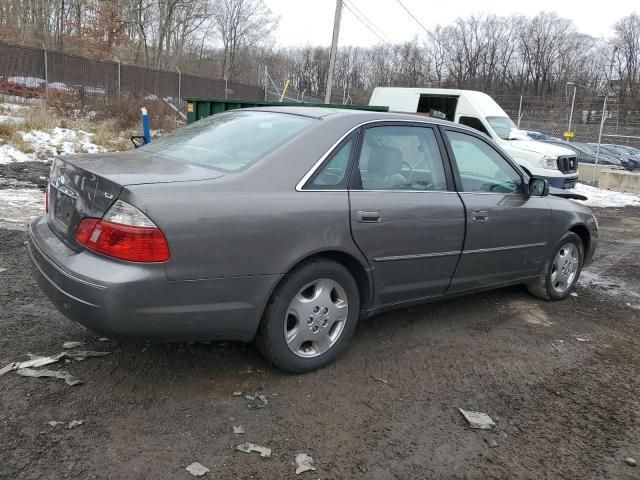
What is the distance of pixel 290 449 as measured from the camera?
8.64ft

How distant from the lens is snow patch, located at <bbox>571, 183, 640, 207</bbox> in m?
14.2

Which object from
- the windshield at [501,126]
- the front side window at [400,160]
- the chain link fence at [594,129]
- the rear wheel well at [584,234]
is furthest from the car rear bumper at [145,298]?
the chain link fence at [594,129]

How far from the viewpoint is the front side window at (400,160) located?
3558 mm

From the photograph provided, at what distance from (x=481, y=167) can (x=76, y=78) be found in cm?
1974

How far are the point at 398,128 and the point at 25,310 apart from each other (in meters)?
2.93

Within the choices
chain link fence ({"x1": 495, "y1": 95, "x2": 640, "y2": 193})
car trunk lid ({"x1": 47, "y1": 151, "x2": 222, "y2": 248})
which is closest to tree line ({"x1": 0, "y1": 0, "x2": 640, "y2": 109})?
chain link fence ({"x1": 495, "y1": 95, "x2": 640, "y2": 193})

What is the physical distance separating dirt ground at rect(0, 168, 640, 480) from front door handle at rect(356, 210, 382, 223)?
36.9 inches

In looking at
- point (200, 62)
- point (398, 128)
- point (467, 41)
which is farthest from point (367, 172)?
point (467, 41)

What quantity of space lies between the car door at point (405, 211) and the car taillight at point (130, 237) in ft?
3.90

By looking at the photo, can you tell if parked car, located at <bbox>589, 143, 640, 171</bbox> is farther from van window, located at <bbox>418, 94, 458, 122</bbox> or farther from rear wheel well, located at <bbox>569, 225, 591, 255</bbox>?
rear wheel well, located at <bbox>569, 225, 591, 255</bbox>

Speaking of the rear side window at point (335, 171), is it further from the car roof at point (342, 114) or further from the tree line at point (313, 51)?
the tree line at point (313, 51)

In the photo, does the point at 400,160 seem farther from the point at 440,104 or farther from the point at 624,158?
the point at 624,158

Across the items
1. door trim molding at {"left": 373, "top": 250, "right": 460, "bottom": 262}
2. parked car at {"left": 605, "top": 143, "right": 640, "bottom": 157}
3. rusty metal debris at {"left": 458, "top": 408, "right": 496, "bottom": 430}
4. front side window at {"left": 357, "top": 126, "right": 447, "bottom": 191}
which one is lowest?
rusty metal debris at {"left": 458, "top": 408, "right": 496, "bottom": 430}

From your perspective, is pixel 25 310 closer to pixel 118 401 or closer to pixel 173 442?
pixel 118 401
